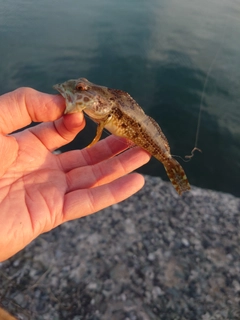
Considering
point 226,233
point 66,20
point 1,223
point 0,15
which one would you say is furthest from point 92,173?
point 0,15

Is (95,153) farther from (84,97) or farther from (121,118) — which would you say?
(84,97)

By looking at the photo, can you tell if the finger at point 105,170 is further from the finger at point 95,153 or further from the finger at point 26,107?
the finger at point 26,107

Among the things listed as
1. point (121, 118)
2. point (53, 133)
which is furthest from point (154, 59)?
point (53, 133)

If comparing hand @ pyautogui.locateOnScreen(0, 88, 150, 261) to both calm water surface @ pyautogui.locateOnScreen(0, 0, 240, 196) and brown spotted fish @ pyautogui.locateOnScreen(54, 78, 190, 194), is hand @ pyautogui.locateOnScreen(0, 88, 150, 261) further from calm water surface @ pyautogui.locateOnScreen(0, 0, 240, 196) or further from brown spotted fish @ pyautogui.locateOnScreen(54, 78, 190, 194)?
calm water surface @ pyautogui.locateOnScreen(0, 0, 240, 196)

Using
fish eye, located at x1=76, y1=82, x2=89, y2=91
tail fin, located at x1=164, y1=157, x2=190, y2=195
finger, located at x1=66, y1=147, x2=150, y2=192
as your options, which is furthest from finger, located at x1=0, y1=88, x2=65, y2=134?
tail fin, located at x1=164, y1=157, x2=190, y2=195

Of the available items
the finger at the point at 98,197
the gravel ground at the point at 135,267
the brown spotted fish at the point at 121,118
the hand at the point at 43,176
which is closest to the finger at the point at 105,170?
the hand at the point at 43,176

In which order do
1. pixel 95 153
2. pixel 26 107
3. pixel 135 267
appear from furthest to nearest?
pixel 95 153
pixel 135 267
pixel 26 107
